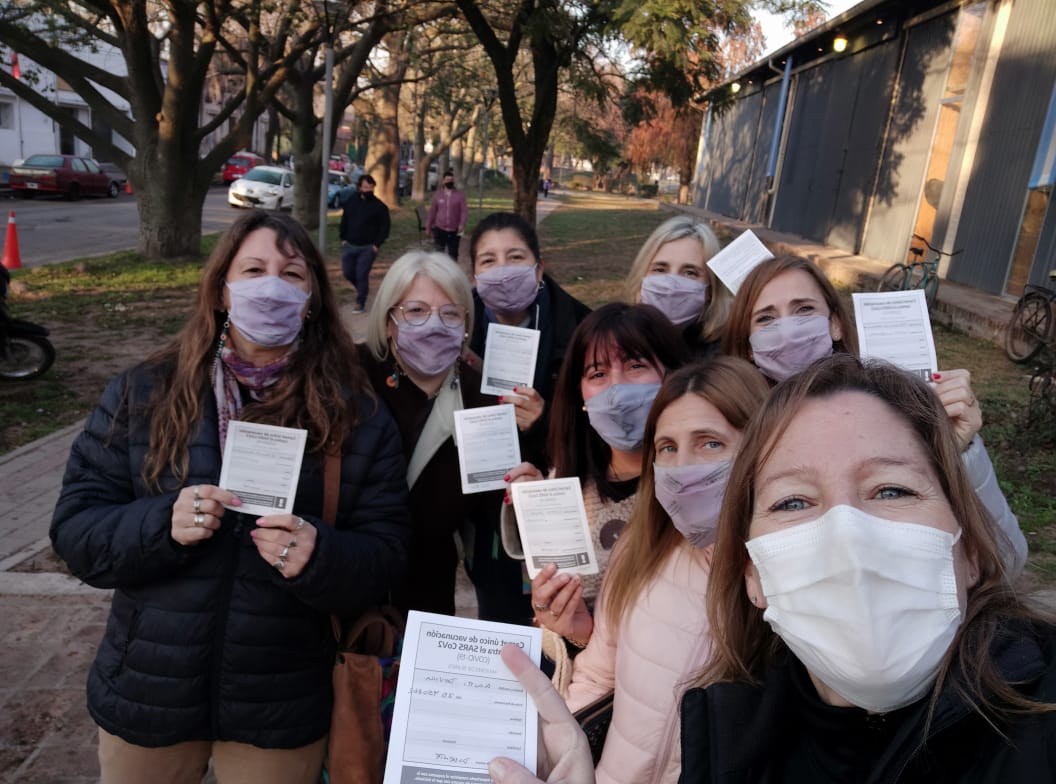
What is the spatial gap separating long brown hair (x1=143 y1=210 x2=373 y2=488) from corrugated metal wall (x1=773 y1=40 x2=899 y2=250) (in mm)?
18194

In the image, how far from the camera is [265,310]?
229cm

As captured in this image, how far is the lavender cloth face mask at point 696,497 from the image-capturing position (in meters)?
1.90

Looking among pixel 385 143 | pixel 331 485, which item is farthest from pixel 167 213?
pixel 385 143

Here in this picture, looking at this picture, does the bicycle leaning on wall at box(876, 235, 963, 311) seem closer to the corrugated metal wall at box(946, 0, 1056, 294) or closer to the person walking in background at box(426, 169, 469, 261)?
the corrugated metal wall at box(946, 0, 1056, 294)

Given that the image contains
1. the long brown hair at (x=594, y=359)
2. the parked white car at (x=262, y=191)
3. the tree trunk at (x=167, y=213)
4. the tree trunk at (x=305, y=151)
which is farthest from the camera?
the parked white car at (x=262, y=191)

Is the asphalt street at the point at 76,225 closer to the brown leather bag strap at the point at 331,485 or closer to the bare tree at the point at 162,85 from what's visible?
the bare tree at the point at 162,85

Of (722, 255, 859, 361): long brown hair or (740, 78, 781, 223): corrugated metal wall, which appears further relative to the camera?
(740, 78, 781, 223): corrugated metal wall

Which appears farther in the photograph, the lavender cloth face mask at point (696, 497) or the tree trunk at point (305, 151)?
the tree trunk at point (305, 151)

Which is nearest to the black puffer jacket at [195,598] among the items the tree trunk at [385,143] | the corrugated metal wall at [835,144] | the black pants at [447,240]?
the black pants at [447,240]

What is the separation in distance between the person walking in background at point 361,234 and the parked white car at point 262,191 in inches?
645

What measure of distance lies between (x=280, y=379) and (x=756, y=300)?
65.2 inches

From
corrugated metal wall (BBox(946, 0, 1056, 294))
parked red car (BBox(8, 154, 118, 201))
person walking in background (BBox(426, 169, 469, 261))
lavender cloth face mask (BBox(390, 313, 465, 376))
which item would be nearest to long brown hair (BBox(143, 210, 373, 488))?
lavender cloth face mask (BBox(390, 313, 465, 376))

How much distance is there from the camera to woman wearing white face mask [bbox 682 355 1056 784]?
1.15m

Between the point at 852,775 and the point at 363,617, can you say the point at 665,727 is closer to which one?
the point at 852,775
